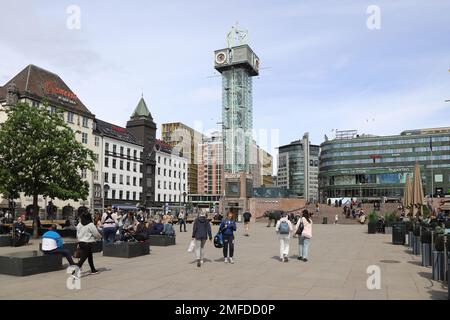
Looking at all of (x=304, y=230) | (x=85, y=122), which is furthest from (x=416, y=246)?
(x=85, y=122)

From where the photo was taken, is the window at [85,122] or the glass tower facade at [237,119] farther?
the glass tower facade at [237,119]

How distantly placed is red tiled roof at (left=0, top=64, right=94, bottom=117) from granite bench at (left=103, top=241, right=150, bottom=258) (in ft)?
147

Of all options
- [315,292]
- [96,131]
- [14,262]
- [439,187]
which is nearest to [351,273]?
[315,292]

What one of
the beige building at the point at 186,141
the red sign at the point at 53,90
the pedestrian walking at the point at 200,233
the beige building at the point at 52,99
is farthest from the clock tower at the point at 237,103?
the beige building at the point at 186,141

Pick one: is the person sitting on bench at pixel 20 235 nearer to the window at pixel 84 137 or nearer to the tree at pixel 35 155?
the tree at pixel 35 155

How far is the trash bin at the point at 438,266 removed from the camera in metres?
10.3

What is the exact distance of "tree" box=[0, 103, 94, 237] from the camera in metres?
22.4

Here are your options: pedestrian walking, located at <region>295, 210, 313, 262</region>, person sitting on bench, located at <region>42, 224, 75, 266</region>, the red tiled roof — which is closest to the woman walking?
person sitting on bench, located at <region>42, 224, 75, 266</region>

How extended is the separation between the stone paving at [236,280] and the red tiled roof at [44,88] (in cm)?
4718

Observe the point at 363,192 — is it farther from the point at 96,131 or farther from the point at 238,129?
the point at 96,131

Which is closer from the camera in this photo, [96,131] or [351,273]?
[351,273]

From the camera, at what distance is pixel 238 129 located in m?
84.5

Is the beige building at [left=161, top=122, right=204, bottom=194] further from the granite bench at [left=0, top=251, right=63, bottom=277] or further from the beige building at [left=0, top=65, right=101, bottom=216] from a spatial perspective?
the granite bench at [left=0, top=251, right=63, bottom=277]
